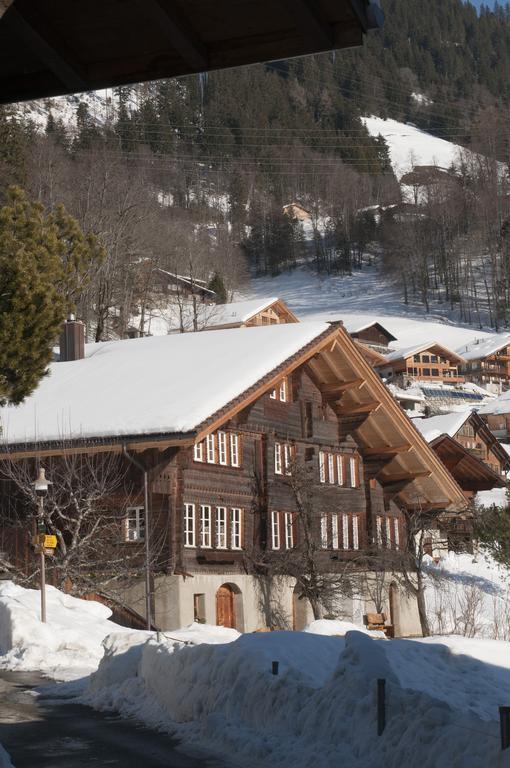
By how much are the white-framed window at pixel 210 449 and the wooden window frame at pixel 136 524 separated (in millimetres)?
2683

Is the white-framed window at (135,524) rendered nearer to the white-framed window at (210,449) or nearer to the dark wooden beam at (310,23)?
the white-framed window at (210,449)

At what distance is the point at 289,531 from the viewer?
1406 inches

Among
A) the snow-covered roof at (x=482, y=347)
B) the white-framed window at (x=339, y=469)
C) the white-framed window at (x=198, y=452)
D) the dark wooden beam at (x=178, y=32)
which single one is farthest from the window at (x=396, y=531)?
the snow-covered roof at (x=482, y=347)

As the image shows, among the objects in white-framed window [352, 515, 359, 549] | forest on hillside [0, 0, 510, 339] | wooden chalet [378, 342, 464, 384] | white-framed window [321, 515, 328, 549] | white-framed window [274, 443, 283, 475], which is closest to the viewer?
white-framed window [274, 443, 283, 475]

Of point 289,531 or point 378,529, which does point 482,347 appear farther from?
point 289,531

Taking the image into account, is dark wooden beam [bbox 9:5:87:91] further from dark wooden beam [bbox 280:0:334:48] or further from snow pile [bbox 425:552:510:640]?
snow pile [bbox 425:552:510:640]

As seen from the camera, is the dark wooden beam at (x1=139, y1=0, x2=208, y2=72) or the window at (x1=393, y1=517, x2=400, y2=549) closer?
the dark wooden beam at (x1=139, y1=0, x2=208, y2=72)

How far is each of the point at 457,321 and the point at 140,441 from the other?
100585 mm

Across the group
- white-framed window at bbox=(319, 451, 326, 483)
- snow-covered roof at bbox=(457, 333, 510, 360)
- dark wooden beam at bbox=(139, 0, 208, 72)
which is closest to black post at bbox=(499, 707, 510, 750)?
dark wooden beam at bbox=(139, 0, 208, 72)

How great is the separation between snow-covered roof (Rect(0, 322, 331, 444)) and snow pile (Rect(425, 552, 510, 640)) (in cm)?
930

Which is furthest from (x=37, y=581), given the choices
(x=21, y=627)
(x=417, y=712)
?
(x=417, y=712)

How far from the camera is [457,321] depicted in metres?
126

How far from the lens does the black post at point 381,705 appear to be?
1028cm

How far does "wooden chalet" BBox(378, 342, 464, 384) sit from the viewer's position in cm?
10088
